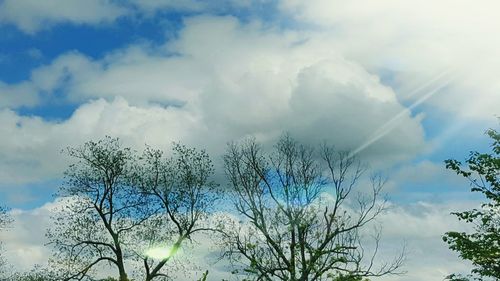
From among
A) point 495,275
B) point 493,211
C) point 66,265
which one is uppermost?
point 66,265

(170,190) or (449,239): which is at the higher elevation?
(170,190)

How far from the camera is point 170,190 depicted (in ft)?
176

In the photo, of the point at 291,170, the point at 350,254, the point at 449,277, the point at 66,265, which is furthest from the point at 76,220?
the point at 449,277

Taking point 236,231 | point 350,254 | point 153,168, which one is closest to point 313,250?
point 350,254

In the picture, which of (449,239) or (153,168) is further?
(153,168)

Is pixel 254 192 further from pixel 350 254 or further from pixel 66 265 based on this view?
pixel 66 265

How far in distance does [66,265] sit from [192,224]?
34.4 feet

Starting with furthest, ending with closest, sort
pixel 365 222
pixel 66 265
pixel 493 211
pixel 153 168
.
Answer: pixel 153 168
pixel 66 265
pixel 365 222
pixel 493 211

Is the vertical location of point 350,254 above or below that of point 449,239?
above

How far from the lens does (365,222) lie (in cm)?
4747

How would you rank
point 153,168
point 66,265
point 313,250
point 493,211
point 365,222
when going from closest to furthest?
1. point 493,211
2. point 313,250
3. point 365,222
4. point 66,265
5. point 153,168

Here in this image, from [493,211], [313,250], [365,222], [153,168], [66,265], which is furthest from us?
[153,168]

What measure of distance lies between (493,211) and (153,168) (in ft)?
96.5

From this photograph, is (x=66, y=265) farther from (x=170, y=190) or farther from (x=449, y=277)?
(x=449, y=277)
